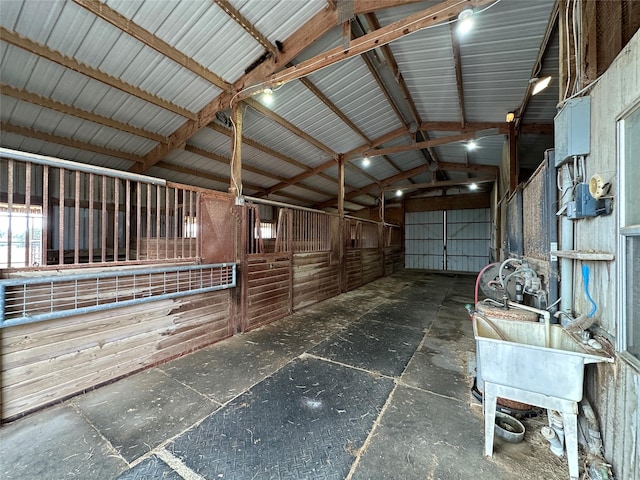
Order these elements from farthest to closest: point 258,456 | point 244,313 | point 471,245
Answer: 1. point 471,245
2. point 244,313
3. point 258,456

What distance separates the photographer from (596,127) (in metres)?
1.54

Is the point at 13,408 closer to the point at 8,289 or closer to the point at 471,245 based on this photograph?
the point at 8,289

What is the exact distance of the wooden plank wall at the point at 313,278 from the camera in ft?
15.5

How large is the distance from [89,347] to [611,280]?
145 inches

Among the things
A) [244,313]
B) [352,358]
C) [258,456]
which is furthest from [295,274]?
[258,456]

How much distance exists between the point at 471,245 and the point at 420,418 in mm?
10612

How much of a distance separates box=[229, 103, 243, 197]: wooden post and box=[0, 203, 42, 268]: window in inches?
79.8

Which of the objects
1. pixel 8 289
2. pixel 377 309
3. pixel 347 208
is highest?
pixel 347 208

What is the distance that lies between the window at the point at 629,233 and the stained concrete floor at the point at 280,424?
0.88 m

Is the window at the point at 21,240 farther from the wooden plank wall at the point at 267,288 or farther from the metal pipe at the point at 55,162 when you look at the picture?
the wooden plank wall at the point at 267,288

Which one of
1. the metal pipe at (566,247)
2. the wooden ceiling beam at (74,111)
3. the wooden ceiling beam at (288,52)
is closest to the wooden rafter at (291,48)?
the wooden ceiling beam at (288,52)

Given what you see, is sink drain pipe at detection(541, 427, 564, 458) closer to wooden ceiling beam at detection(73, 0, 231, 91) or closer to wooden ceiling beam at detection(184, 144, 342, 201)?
wooden ceiling beam at detection(73, 0, 231, 91)

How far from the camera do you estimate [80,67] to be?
3.00 metres

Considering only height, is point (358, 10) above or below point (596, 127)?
above
